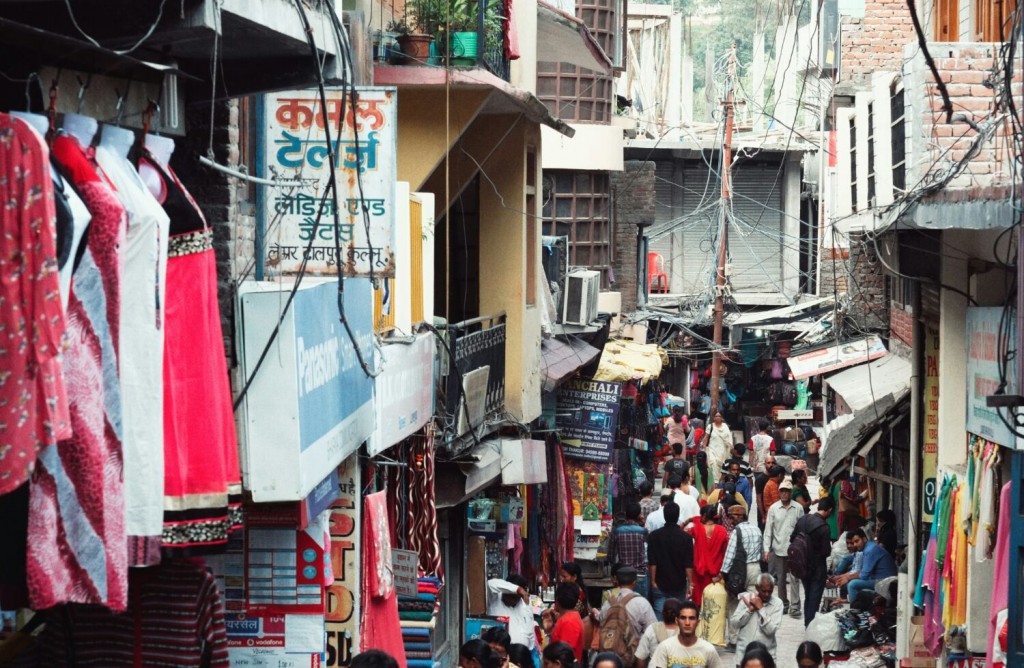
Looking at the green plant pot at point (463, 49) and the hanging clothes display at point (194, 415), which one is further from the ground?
the green plant pot at point (463, 49)

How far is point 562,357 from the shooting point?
18.8m

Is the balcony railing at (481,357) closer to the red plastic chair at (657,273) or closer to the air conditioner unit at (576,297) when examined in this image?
the air conditioner unit at (576,297)

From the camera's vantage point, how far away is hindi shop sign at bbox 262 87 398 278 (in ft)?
26.9

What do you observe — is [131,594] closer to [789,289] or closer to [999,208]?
[999,208]

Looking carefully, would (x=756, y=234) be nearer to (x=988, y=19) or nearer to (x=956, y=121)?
(x=988, y=19)

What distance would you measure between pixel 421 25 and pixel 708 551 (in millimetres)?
7204

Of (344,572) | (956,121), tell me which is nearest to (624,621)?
(344,572)

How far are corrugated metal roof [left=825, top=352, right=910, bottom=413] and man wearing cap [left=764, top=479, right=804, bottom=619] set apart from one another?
1459mm

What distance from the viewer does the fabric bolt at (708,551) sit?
16219mm

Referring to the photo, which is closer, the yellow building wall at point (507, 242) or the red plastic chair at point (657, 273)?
the yellow building wall at point (507, 242)

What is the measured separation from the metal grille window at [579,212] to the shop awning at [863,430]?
855 centimetres

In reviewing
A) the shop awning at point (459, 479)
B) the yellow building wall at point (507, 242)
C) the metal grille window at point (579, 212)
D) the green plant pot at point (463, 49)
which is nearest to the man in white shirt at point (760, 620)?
the shop awning at point (459, 479)

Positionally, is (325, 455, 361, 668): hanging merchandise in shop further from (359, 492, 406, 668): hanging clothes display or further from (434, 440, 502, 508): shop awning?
(434, 440, 502, 508): shop awning

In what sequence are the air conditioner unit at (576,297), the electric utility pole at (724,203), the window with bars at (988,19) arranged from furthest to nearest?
the electric utility pole at (724,203) → the air conditioner unit at (576,297) → the window with bars at (988,19)
